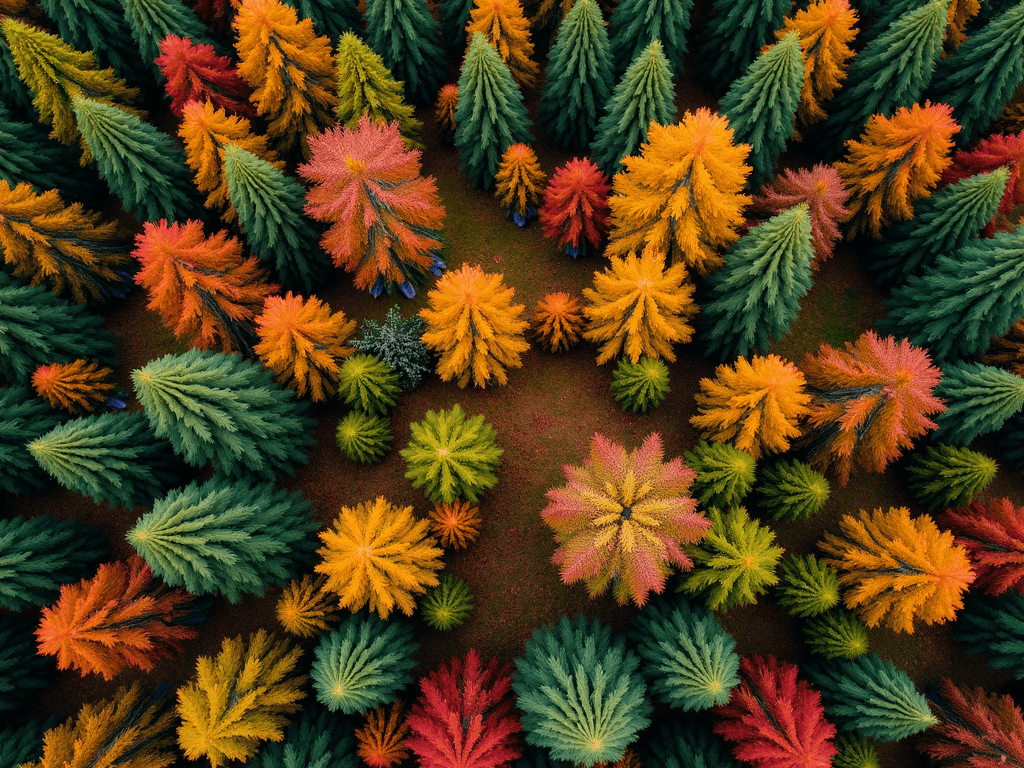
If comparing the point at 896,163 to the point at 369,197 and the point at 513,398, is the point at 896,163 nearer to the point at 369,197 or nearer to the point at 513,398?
the point at 513,398

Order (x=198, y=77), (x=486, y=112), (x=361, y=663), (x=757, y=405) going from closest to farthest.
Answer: (x=361, y=663) → (x=757, y=405) → (x=198, y=77) → (x=486, y=112)

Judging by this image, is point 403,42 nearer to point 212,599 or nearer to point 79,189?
point 79,189

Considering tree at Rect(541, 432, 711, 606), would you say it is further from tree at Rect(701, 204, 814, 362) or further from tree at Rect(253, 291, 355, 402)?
tree at Rect(253, 291, 355, 402)

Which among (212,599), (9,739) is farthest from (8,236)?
(9,739)

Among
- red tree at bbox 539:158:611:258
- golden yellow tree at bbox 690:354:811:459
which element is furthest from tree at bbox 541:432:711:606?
red tree at bbox 539:158:611:258

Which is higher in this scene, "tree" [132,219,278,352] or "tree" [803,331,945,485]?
"tree" [803,331,945,485]

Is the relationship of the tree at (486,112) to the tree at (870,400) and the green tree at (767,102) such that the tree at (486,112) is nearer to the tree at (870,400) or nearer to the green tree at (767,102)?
the green tree at (767,102)

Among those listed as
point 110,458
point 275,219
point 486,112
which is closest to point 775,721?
point 110,458
